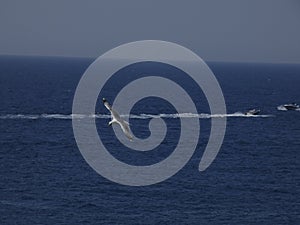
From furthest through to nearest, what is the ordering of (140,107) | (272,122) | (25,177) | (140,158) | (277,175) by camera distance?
(140,107) < (272,122) < (140,158) < (277,175) < (25,177)

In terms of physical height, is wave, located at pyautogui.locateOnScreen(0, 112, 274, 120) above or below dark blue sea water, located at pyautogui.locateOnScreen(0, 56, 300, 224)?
above

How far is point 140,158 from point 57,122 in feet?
153

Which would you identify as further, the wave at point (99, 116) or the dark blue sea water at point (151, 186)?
the wave at point (99, 116)

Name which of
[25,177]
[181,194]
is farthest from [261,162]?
[25,177]

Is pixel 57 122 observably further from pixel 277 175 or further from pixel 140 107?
pixel 277 175

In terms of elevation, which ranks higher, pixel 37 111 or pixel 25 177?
pixel 37 111

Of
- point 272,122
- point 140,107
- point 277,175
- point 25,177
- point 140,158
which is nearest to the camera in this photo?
point 25,177

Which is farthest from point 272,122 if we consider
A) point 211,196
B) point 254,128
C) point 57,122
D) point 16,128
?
point 211,196

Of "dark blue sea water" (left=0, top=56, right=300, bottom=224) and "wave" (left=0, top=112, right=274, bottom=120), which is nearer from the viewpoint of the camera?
"dark blue sea water" (left=0, top=56, right=300, bottom=224)

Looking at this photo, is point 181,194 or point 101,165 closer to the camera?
point 181,194

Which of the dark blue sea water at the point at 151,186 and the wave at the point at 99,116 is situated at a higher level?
the wave at the point at 99,116

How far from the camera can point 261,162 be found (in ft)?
408

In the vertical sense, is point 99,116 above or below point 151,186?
above

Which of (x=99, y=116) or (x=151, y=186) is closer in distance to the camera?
(x=151, y=186)
